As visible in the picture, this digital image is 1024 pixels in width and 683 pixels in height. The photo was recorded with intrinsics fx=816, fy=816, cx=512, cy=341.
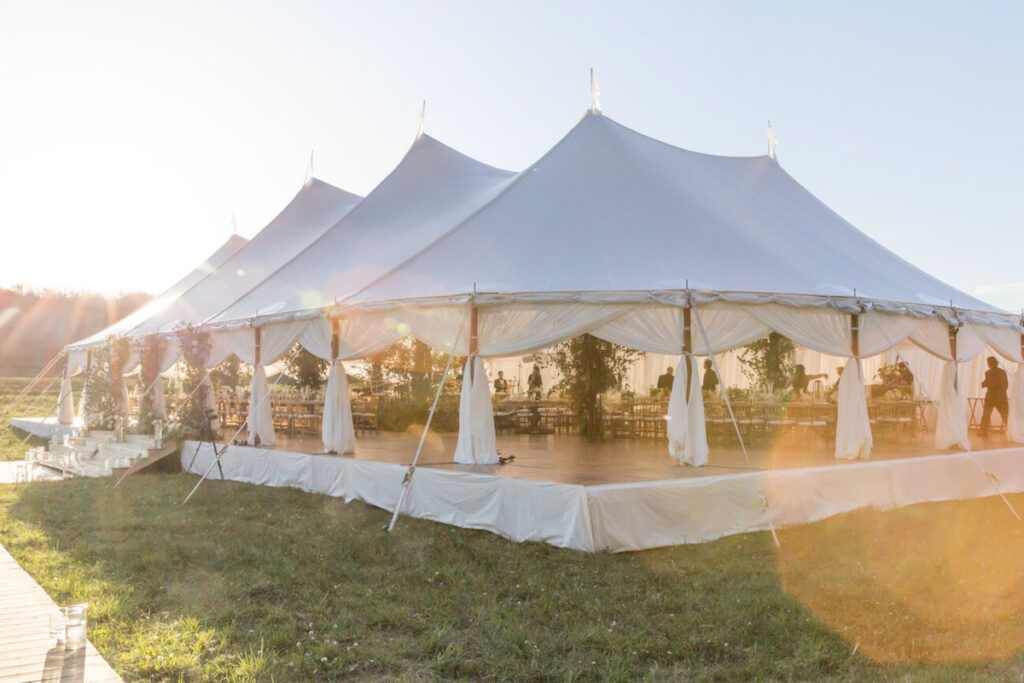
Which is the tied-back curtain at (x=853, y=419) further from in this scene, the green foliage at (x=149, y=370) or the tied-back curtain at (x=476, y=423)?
the green foliage at (x=149, y=370)

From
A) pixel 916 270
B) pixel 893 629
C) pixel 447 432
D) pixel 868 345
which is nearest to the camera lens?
pixel 893 629

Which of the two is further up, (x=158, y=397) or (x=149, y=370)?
(x=149, y=370)

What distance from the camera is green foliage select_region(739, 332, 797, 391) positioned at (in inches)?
609

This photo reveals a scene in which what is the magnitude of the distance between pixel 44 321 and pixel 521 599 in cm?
→ 3480

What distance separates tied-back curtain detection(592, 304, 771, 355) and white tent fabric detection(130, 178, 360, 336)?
21.1 feet

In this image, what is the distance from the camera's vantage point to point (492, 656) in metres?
4.09

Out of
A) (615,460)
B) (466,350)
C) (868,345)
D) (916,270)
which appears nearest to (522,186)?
(466,350)

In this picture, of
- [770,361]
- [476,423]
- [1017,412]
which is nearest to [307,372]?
[770,361]

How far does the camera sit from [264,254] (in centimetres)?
1358

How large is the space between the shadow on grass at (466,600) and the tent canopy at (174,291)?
26.0 feet

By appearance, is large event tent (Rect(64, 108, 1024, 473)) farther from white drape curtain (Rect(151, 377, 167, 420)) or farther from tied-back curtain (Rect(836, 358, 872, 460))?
white drape curtain (Rect(151, 377, 167, 420))

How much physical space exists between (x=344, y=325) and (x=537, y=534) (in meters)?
3.97

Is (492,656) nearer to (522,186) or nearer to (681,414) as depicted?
(681,414)

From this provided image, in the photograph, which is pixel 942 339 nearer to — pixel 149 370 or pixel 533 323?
pixel 533 323
